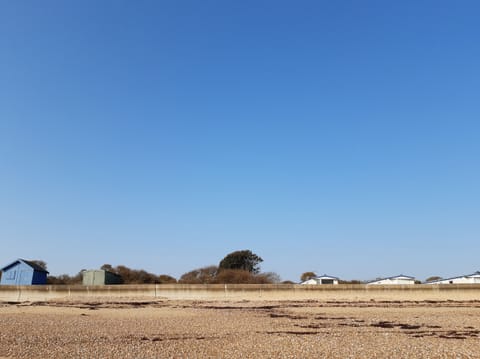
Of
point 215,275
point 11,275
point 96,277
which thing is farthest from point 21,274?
point 215,275

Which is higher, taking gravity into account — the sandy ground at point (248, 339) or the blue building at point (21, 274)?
the blue building at point (21, 274)

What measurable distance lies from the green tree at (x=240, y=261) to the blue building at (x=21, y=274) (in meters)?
39.9

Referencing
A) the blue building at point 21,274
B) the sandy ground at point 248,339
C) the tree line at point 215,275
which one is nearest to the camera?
the sandy ground at point 248,339

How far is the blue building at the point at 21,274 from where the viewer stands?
4388 cm

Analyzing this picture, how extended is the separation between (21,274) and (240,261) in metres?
43.4

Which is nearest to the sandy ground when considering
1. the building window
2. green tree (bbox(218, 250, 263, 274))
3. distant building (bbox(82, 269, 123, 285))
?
distant building (bbox(82, 269, 123, 285))

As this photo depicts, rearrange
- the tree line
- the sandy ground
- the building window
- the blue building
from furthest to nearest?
the tree line < the building window < the blue building < the sandy ground

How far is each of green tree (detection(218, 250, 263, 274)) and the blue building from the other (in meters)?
39.9

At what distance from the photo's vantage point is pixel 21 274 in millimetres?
44312

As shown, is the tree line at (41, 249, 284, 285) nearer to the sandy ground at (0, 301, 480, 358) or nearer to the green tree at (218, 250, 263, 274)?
the green tree at (218, 250, 263, 274)

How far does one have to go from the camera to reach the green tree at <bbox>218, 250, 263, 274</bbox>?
7831cm

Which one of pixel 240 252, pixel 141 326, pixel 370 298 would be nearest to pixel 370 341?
pixel 141 326

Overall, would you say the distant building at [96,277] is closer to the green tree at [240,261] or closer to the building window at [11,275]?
the building window at [11,275]

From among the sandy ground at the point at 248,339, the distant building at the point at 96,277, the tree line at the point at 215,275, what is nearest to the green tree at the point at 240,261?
the tree line at the point at 215,275
